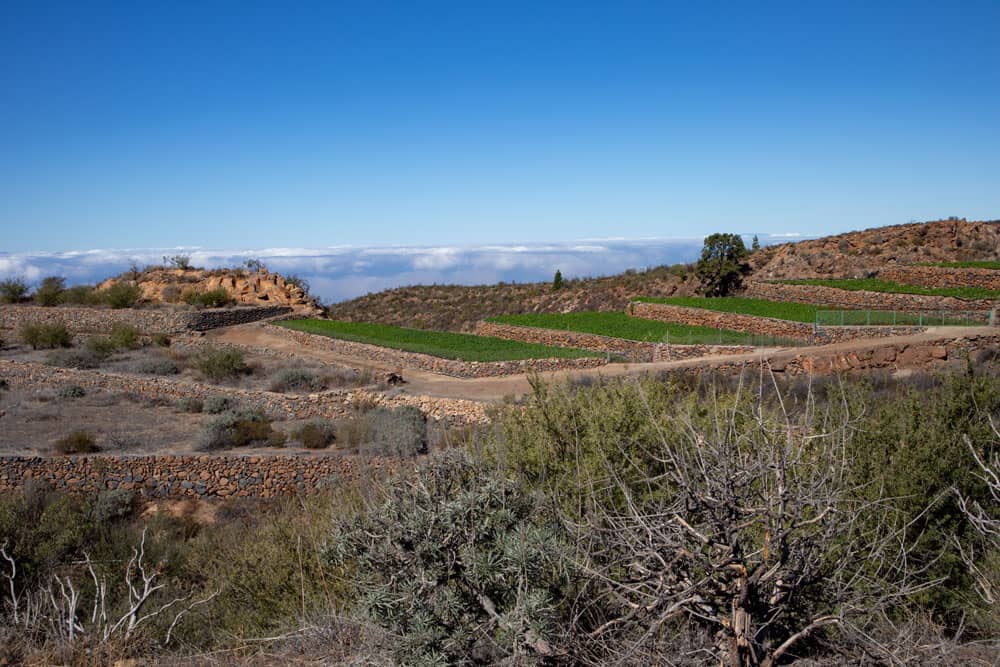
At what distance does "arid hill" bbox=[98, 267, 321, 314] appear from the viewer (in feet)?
128

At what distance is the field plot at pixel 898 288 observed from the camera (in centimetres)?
2945

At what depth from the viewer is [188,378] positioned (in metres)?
26.1

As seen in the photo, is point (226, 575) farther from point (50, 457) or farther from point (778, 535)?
point (50, 457)

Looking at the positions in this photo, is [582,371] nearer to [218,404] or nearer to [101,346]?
[218,404]

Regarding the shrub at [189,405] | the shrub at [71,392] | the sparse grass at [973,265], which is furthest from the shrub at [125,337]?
the sparse grass at [973,265]

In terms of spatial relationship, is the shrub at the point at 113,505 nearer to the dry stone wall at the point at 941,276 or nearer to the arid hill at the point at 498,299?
the arid hill at the point at 498,299

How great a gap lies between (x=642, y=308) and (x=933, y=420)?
89.8 ft

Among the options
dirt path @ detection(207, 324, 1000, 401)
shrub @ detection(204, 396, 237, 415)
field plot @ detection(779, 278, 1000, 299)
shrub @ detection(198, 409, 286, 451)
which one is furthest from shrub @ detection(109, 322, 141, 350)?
field plot @ detection(779, 278, 1000, 299)

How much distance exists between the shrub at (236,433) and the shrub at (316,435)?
0.52 meters

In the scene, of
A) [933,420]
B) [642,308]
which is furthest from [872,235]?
[933,420]

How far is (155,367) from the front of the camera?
26.3m

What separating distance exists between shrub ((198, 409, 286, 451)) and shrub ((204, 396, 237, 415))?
2731mm

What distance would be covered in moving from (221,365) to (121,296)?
48.0 ft

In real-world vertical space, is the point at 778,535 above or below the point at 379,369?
above
